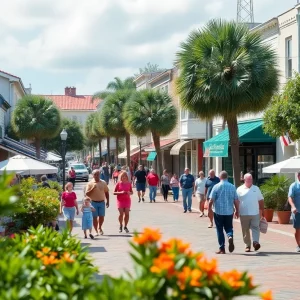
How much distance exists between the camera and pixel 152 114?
155 feet

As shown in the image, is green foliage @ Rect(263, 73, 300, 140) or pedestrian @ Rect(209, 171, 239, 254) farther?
green foliage @ Rect(263, 73, 300, 140)

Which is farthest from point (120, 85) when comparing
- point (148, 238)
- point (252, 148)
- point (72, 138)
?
point (148, 238)

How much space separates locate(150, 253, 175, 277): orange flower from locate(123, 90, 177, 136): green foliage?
42627mm

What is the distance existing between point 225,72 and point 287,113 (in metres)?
3.50

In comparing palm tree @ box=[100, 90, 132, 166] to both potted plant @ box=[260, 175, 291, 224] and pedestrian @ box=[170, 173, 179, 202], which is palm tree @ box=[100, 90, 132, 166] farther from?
potted plant @ box=[260, 175, 291, 224]

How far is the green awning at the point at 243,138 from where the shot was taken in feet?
111

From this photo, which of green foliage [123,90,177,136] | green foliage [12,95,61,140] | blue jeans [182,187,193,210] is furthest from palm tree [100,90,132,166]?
blue jeans [182,187,193,210]

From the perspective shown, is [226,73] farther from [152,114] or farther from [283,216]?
[152,114]

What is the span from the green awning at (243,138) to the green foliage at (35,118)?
62.9 feet

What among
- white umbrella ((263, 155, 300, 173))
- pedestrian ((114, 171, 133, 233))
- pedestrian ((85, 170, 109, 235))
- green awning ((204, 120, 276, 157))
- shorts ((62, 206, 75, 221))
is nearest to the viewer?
shorts ((62, 206, 75, 221))

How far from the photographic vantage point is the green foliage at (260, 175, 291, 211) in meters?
Result: 23.1

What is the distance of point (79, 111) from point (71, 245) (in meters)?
139

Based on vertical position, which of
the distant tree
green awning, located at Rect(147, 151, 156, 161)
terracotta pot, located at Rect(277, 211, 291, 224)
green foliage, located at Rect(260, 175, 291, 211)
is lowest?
terracotta pot, located at Rect(277, 211, 291, 224)

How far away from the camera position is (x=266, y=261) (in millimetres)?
14031
